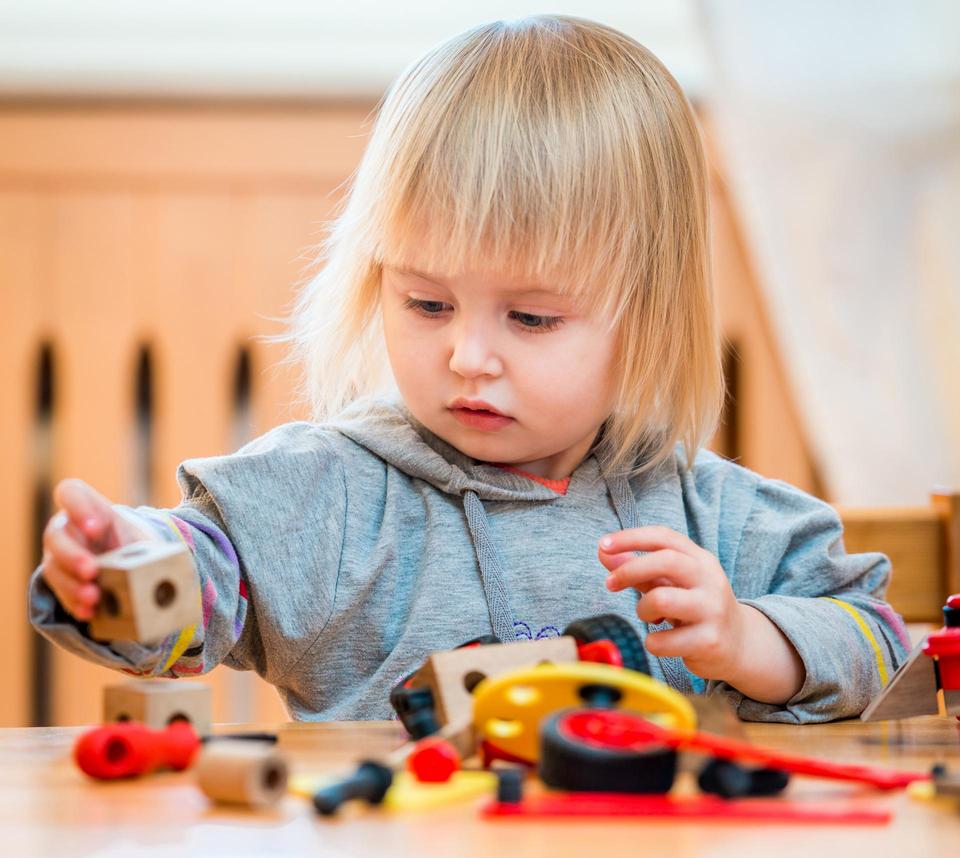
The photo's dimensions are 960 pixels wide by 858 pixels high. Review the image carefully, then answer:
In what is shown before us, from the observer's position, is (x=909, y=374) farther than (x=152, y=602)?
Yes

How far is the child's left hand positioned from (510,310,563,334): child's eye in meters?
0.17

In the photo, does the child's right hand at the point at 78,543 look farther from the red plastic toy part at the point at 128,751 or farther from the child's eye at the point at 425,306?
the child's eye at the point at 425,306

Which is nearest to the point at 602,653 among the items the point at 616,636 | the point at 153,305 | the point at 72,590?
the point at 616,636

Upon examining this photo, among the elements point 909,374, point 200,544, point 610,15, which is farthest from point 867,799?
point 610,15

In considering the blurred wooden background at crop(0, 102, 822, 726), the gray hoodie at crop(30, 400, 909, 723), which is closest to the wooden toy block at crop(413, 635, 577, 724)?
the gray hoodie at crop(30, 400, 909, 723)

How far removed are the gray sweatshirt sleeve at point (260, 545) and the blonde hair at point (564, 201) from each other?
15 centimetres

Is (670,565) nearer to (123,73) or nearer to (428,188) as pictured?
(428,188)

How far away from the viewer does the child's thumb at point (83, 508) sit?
592mm

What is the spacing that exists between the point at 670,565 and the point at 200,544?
0.27m

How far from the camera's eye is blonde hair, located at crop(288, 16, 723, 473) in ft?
2.72

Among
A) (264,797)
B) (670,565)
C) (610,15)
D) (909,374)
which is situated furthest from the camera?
(610,15)

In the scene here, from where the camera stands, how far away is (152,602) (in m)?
0.54

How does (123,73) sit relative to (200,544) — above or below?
above

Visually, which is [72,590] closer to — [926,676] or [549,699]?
[549,699]
